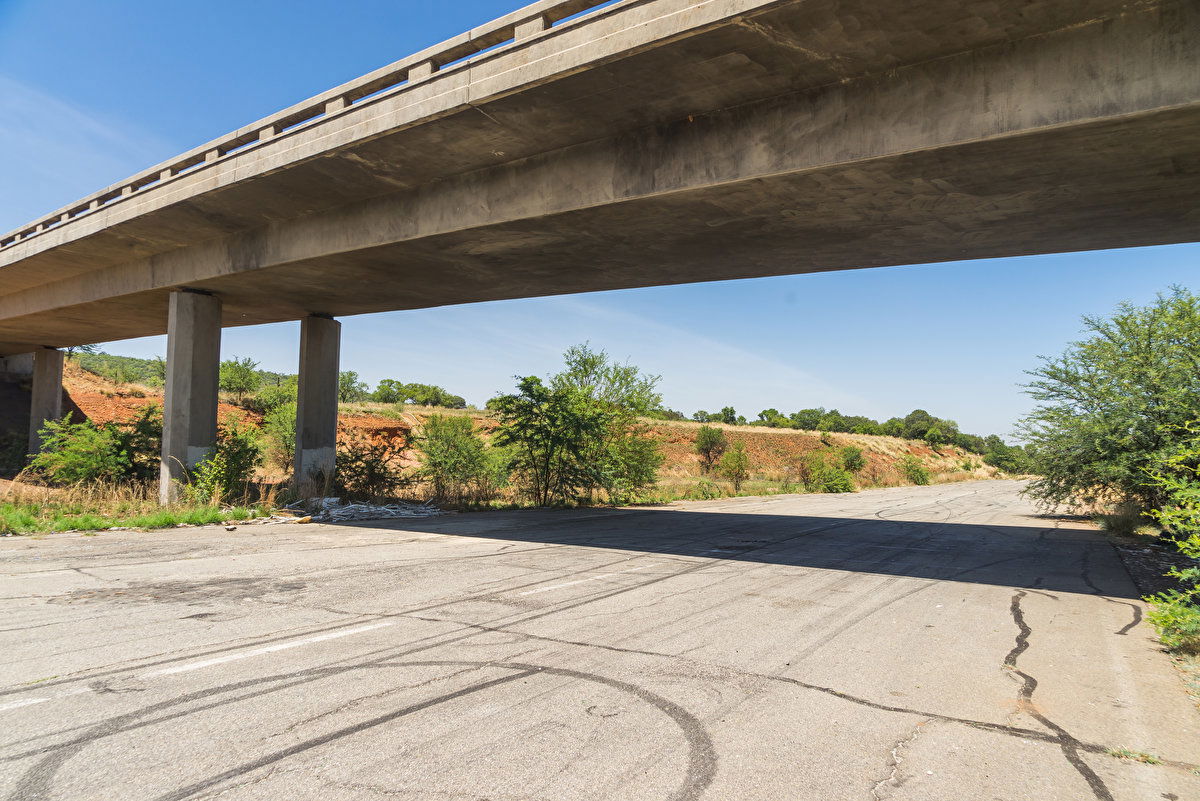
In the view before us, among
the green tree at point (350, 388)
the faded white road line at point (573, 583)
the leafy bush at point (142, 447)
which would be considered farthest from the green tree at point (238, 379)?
the faded white road line at point (573, 583)

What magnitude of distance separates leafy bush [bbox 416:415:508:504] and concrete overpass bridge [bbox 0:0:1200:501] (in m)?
5.99

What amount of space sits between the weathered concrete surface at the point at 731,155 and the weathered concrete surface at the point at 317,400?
4443 mm

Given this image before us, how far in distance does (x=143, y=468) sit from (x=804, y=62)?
1869cm

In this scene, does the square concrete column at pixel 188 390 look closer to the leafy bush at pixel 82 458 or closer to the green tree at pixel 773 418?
the leafy bush at pixel 82 458

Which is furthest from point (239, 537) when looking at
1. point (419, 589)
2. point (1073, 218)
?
point (1073, 218)

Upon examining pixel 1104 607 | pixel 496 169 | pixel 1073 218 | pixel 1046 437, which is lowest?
pixel 1104 607

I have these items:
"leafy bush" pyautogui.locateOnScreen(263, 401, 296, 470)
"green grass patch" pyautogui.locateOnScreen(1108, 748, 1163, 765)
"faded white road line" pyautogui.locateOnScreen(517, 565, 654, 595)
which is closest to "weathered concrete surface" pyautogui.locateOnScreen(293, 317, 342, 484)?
"leafy bush" pyautogui.locateOnScreen(263, 401, 296, 470)

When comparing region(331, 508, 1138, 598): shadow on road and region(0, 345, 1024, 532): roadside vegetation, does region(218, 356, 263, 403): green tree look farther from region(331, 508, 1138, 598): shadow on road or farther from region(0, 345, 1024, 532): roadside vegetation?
region(331, 508, 1138, 598): shadow on road

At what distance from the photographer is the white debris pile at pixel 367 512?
15.7m

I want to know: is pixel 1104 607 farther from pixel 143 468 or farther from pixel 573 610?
pixel 143 468

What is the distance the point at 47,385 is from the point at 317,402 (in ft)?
68.5

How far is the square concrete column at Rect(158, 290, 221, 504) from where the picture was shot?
16938 mm

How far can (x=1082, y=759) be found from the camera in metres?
3.80

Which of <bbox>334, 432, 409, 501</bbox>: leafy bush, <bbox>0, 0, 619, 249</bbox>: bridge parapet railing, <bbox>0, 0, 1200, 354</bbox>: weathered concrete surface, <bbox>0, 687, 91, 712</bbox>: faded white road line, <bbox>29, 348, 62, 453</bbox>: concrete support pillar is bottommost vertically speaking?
<bbox>0, 687, 91, 712</bbox>: faded white road line
